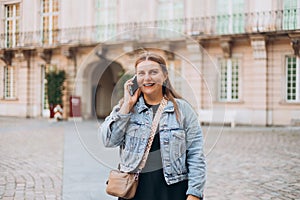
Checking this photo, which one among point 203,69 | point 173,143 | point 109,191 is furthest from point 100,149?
point 203,69

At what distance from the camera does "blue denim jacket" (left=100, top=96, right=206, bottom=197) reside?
1945 mm

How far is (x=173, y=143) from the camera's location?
6.37ft

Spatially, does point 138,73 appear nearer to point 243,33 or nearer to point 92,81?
point 92,81

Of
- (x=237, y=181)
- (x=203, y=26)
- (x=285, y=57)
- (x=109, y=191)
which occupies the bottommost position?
(x=237, y=181)

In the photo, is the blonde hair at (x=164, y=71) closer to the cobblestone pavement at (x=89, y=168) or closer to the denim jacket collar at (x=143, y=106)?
the denim jacket collar at (x=143, y=106)

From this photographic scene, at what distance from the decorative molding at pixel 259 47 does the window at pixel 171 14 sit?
245 centimetres

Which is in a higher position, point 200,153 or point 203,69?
point 203,69

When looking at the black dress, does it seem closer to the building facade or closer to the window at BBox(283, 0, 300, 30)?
the building facade

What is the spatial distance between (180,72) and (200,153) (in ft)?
1.76

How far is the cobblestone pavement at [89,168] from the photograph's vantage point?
14.4ft

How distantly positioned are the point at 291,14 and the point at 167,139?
35.0 feet

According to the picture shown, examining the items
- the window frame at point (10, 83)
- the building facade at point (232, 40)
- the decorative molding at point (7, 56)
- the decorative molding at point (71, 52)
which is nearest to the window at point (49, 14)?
the building facade at point (232, 40)

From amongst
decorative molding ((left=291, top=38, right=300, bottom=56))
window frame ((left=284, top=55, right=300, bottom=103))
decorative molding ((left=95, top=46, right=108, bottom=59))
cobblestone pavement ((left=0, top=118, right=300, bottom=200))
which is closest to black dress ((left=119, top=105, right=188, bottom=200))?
cobblestone pavement ((left=0, top=118, right=300, bottom=200))

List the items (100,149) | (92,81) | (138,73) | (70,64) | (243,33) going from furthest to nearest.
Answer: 1. (243,33)
2. (70,64)
3. (92,81)
4. (100,149)
5. (138,73)
